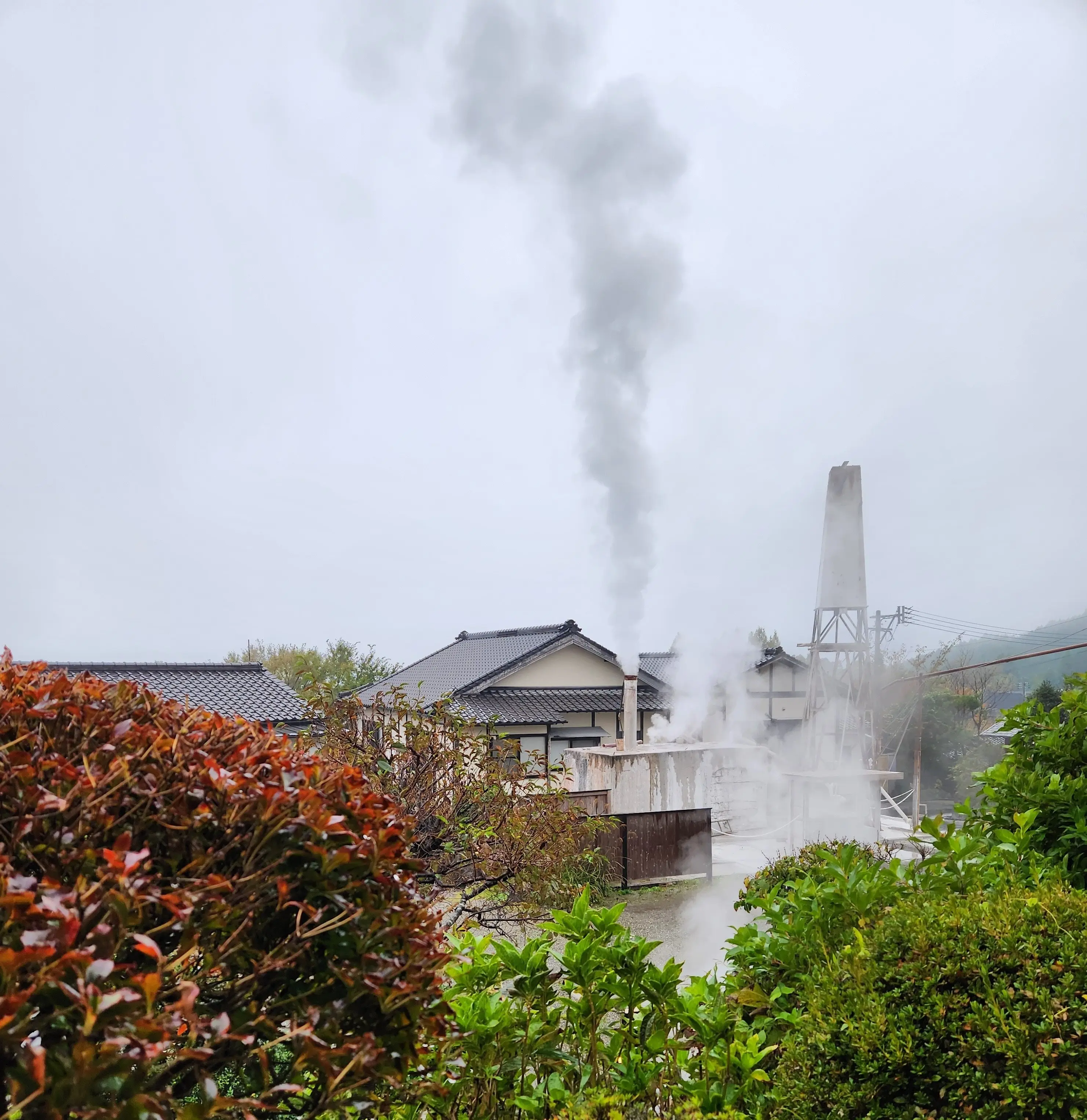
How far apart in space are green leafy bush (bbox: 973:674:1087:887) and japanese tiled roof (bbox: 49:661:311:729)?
12096mm

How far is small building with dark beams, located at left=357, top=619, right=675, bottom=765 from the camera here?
2150 centimetres

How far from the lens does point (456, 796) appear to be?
680 cm

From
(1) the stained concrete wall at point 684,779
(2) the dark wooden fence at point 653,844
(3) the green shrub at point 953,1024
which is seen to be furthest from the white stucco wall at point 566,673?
(3) the green shrub at point 953,1024

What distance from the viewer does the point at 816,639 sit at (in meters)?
15.8

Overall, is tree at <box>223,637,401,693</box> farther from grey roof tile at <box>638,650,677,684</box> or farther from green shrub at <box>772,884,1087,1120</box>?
green shrub at <box>772,884,1087,1120</box>

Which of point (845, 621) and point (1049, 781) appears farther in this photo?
point (845, 621)

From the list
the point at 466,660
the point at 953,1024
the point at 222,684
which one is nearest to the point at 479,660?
the point at 466,660

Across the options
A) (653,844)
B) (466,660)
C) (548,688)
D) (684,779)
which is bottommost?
(653,844)

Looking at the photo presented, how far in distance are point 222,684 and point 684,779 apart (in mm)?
9069

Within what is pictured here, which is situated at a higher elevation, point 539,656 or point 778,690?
point 539,656

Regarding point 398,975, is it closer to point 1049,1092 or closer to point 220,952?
point 220,952

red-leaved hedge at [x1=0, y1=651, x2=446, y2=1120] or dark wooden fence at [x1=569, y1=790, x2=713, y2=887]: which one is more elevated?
red-leaved hedge at [x1=0, y1=651, x2=446, y2=1120]

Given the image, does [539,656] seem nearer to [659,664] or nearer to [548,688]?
[548,688]

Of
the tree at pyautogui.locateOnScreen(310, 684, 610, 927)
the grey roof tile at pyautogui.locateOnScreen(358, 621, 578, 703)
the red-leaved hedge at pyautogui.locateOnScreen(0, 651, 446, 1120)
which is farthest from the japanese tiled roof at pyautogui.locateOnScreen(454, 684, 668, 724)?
the red-leaved hedge at pyautogui.locateOnScreen(0, 651, 446, 1120)
